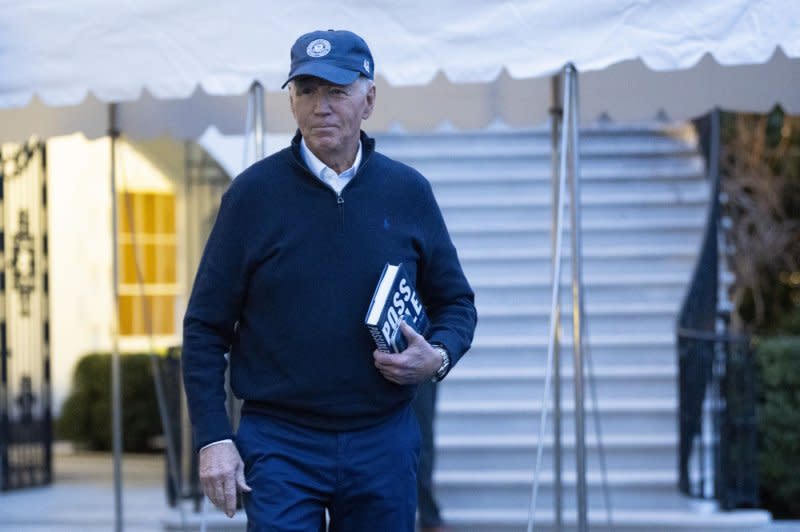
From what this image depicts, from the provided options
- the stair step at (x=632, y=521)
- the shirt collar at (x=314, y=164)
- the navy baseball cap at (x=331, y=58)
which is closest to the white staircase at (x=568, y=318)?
the stair step at (x=632, y=521)

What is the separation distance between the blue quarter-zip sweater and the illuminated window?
373 inches

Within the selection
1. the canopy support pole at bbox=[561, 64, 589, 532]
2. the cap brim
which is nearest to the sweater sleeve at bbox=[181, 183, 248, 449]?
the cap brim

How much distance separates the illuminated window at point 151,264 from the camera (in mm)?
12398

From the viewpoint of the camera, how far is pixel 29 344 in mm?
9398

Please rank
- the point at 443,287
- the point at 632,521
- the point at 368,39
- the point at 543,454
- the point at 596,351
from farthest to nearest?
1. the point at 596,351
2. the point at 543,454
3. the point at 632,521
4. the point at 368,39
5. the point at 443,287

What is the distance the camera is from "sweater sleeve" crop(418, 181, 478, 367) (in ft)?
10.7

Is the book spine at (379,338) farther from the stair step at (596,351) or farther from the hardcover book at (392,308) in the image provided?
the stair step at (596,351)

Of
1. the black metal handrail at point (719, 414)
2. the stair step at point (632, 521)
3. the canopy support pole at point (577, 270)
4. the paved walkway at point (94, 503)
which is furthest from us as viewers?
the paved walkway at point (94, 503)

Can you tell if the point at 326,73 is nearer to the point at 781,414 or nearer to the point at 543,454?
the point at 543,454

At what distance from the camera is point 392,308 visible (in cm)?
301

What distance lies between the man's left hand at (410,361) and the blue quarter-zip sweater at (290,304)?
0.17ft

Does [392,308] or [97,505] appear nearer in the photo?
[392,308]

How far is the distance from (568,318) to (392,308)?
227 inches

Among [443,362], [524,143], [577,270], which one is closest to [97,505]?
[524,143]
